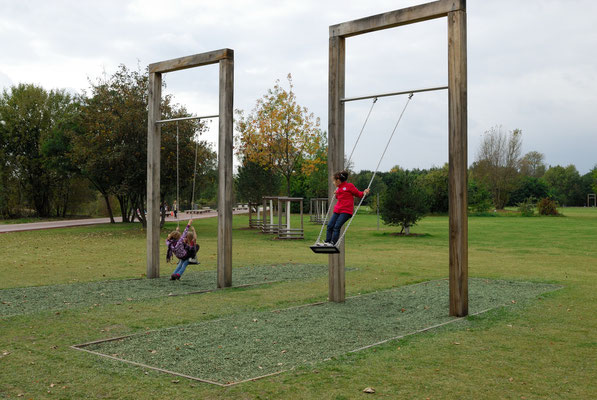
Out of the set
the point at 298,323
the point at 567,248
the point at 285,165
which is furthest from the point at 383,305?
the point at 285,165

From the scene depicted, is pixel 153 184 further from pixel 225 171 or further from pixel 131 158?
pixel 131 158

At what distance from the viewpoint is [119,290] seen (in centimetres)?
1053

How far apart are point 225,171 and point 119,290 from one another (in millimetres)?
3116

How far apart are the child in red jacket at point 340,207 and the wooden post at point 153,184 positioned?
5.18 metres

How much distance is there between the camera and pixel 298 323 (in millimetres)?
7527

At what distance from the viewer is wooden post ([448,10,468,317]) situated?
821 centimetres

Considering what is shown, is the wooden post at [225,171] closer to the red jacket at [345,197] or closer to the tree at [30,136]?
the red jacket at [345,197]

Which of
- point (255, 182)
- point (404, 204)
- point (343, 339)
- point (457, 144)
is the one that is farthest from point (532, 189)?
point (343, 339)

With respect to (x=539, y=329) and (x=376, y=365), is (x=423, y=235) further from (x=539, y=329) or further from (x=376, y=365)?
(x=376, y=365)

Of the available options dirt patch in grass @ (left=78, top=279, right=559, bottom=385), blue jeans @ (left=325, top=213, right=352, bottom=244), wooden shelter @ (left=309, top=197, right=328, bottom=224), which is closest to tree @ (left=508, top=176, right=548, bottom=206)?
wooden shelter @ (left=309, top=197, right=328, bottom=224)

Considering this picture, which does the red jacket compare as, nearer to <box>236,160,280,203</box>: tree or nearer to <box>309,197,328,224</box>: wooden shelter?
<box>236,160,280,203</box>: tree

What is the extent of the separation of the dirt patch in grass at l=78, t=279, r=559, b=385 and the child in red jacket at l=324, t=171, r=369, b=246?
116cm

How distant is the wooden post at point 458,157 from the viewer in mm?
8211

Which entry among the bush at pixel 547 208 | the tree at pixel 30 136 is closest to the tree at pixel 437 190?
the bush at pixel 547 208
